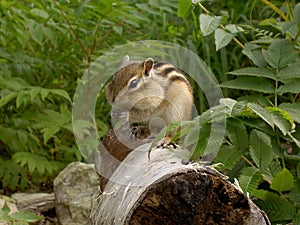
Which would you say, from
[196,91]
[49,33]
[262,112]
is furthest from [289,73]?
[196,91]

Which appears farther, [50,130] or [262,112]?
[50,130]

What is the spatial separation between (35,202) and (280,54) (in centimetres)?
240

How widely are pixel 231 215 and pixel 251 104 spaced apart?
562mm

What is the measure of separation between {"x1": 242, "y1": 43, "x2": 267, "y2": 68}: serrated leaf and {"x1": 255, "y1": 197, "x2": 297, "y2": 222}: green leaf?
711 mm

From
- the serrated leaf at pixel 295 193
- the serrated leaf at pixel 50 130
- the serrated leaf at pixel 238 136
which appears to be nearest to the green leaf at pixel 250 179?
the serrated leaf at pixel 238 136

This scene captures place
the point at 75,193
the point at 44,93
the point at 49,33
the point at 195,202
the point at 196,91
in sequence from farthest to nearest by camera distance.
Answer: the point at 196,91 < the point at 49,33 < the point at 75,193 < the point at 44,93 < the point at 195,202

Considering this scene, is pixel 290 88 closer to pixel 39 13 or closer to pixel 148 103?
pixel 148 103

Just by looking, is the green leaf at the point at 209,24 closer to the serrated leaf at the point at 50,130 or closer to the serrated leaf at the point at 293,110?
the serrated leaf at the point at 293,110

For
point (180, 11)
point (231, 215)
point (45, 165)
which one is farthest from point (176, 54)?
point (231, 215)

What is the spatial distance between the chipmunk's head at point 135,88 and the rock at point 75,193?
1.47 meters

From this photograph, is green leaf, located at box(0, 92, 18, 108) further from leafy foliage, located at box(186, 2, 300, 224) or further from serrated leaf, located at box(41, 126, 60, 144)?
leafy foliage, located at box(186, 2, 300, 224)

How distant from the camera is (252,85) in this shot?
127 inches

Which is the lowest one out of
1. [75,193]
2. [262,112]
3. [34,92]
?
[75,193]

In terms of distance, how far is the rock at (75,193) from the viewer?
4.55 meters
